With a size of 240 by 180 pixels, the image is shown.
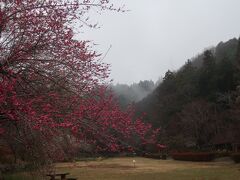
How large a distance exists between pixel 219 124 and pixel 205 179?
38616mm

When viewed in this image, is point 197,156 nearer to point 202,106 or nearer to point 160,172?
point 202,106

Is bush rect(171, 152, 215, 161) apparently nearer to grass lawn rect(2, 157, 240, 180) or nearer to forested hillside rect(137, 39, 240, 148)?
forested hillside rect(137, 39, 240, 148)

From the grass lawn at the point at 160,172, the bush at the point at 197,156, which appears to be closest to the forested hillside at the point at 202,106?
the bush at the point at 197,156

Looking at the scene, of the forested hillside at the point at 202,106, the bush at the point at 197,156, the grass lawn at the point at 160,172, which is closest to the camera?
the grass lawn at the point at 160,172

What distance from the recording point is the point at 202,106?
5875 cm

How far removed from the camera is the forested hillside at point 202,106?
56688 mm

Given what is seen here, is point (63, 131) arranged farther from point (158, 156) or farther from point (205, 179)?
point (158, 156)

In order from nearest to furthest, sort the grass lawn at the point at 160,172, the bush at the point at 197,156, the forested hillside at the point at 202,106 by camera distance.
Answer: the grass lawn at the point at 160,172 < the bush at the point at 197,156 < the forested hillside at the point at 202,106

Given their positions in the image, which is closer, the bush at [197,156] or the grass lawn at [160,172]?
the grass lawn at [160,172]

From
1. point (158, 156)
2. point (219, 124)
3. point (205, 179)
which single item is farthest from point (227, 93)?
point (205, 179)

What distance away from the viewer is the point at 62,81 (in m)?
7.39

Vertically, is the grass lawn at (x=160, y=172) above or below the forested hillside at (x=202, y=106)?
below

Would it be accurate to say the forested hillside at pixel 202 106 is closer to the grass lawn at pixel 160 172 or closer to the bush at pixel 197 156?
the bush at pixel 197 156

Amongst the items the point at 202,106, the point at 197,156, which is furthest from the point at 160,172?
the point at 202,106
